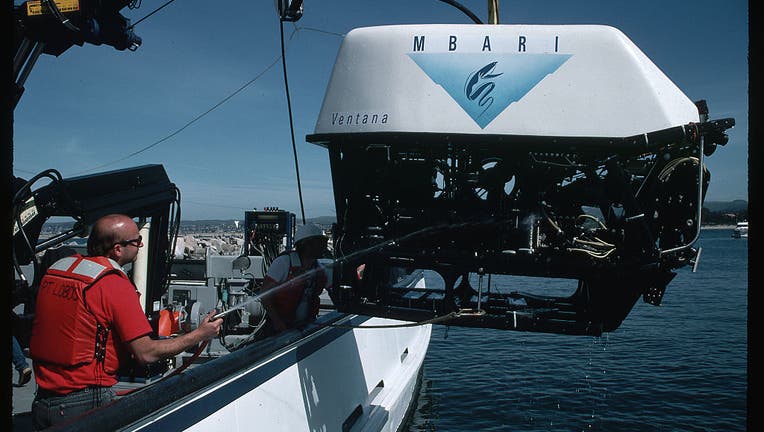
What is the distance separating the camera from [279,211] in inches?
397

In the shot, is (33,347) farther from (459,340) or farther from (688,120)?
(459,340)

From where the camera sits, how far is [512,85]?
12.4ft

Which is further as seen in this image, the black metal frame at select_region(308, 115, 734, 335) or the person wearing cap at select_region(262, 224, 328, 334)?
the person wearing cap at select_region(262, 224, 328, 334)

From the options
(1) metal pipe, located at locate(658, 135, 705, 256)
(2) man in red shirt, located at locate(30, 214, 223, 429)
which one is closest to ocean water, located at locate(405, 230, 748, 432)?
(1) metal pipe, located at locate(658, 135, 705, 256)

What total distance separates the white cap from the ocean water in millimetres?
5945

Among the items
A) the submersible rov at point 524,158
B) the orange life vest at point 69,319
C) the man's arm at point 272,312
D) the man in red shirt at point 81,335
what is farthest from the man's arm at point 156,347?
the man's arm at point 272,312

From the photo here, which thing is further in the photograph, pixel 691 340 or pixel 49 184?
pixel 691 340

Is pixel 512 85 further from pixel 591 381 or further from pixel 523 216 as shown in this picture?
pixel 591 381

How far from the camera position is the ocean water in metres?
9.91

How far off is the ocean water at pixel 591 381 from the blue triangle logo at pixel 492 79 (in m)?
7.38

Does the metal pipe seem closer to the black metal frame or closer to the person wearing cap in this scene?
the black metal frame

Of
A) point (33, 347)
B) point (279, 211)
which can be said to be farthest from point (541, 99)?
point (279, 211)

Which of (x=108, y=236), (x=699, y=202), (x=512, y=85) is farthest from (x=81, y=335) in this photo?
(x=699, y=202)

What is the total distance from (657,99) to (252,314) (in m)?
5.65
